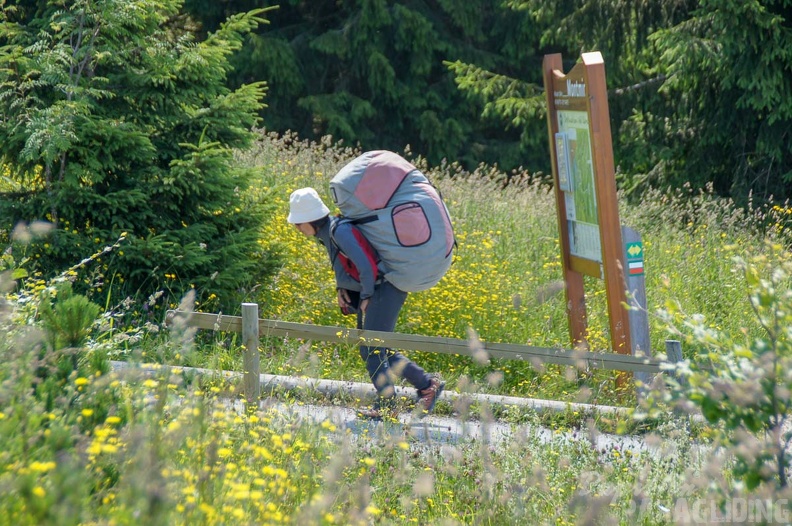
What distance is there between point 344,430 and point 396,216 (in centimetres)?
161

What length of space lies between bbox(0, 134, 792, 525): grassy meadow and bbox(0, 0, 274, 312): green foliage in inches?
10.8

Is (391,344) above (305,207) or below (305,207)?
below

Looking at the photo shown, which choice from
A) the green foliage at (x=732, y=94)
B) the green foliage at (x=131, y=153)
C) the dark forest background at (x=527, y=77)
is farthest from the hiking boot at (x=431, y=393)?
the green foliage at (x=732, y=94)

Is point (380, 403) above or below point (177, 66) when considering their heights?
below

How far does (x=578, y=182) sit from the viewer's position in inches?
259

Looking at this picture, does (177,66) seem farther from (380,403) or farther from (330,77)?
(330,77)

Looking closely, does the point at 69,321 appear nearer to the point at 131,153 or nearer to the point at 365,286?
the point at 365,286

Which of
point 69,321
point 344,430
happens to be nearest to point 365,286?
point 344,430

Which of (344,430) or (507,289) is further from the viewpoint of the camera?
(507,289)

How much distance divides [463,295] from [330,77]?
531 inches

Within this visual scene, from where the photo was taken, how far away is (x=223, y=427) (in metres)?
3.61

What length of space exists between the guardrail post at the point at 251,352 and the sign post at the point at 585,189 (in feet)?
6.80

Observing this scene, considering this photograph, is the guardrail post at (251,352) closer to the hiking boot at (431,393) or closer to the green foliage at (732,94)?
the hiking boot at (431,393)

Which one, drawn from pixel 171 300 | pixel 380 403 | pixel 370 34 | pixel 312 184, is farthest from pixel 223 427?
pixel 370 34
